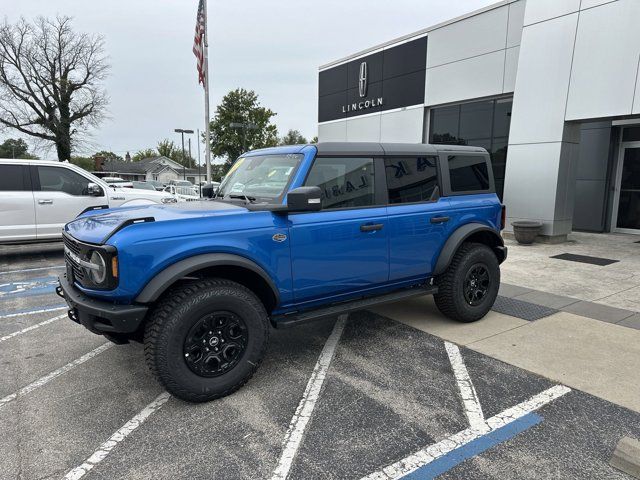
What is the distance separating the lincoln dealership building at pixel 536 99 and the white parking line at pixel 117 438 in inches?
368

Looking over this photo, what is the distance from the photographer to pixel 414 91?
47.1ft

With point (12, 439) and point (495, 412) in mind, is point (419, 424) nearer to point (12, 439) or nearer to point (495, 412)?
point (495, 412)

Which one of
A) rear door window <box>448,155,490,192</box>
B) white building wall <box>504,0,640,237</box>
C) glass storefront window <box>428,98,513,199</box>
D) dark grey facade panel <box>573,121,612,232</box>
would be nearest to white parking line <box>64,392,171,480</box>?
rear door window <box>448,155,490,192</box>

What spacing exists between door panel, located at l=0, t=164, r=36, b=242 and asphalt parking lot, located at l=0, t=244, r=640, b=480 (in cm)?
459

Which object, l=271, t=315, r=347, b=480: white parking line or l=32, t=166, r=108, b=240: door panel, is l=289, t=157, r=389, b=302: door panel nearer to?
l=271, t=315, r=347, b=480: white parking line

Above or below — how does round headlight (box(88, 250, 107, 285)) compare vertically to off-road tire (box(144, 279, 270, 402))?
above

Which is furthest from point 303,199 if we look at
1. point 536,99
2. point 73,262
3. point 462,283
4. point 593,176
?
point 593,176

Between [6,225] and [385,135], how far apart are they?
12.0m

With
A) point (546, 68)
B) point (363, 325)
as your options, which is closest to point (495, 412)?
point (363, 325)

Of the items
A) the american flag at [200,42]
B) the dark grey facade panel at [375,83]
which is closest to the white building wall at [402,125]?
the dark grey facade panel at [375,83]

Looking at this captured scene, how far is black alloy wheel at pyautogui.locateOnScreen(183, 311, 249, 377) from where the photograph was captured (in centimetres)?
295

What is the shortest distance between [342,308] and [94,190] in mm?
6854

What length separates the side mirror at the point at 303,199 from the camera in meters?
3.14

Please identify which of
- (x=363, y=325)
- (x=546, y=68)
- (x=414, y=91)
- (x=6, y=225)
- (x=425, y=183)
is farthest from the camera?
(x=414, y=91)
